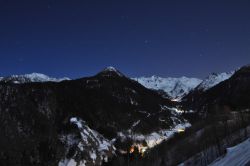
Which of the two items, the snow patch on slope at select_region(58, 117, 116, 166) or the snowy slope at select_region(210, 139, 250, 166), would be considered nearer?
the snowy slope at select_region(210, 139, 250, 166)

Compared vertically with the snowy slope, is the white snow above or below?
below

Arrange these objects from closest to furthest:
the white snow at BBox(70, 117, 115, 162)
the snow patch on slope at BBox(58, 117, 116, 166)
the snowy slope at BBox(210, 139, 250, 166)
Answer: the snowy slope at BBox(210, 139, 250, 166), the snow patch on slope at BBox(58, 117, 116, 166), the white snow at BBox(70, 117, 115, 162)

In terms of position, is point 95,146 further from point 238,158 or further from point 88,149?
point 238,158

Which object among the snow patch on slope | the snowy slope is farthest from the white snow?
the snowy slope

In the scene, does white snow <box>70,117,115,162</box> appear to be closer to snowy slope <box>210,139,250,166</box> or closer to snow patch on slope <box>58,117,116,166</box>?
snow patch on slope <box>58,117,116,166</box>

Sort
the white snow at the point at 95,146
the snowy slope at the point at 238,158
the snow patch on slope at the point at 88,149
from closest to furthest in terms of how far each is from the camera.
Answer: the snowy slope at the point at 238,158, the snow patch on slope at the point at 88,149, the white snow at the point at 95,146

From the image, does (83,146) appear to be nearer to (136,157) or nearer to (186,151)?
(136,157)

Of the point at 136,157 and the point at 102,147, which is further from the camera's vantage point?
the point at 102,147

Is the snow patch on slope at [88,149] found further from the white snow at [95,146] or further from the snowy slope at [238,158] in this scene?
the snowy slope at [238,158]

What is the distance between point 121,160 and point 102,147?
119 ft

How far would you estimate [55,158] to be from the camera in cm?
18462

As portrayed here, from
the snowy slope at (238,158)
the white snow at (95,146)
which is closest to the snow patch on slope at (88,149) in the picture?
the white snow at (95,146)

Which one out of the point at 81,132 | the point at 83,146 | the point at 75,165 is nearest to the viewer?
the point at 75,165

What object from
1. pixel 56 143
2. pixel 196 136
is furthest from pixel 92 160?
pixel 196 136
